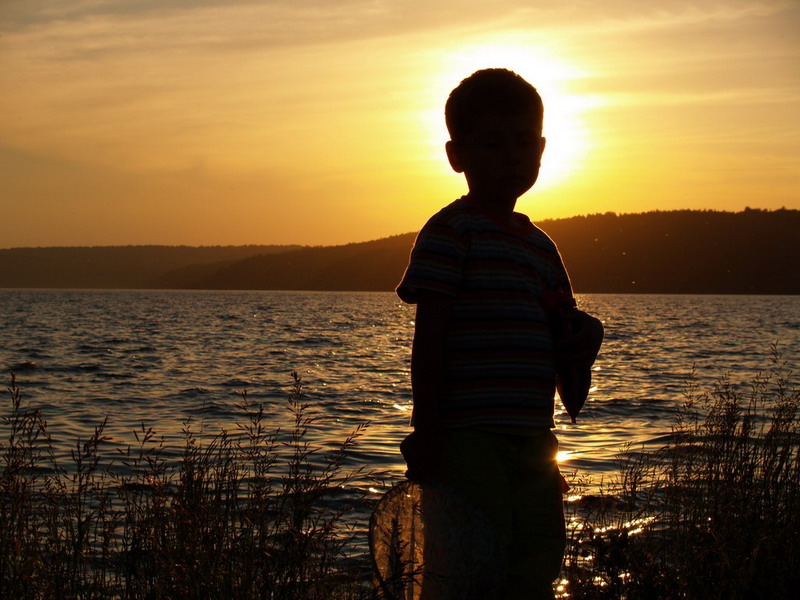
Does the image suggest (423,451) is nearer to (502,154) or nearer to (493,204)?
(493,204)

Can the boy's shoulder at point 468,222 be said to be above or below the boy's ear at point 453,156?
below

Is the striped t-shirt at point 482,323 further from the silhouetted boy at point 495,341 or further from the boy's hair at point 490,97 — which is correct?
the boy's hair at point 490,97

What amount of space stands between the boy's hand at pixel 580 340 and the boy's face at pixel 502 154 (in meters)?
0.44

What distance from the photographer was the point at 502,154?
8.88ft

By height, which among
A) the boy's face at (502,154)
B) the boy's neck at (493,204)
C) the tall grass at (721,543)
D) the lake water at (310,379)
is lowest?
the lake water at (310,379)

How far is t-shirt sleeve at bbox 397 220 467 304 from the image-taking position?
8.34ft

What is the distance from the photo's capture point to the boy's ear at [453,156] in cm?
281

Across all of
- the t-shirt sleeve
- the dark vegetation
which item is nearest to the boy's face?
the t-shirt sleeve

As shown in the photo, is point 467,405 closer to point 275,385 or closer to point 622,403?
point 622,403

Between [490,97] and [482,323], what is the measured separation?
704mm

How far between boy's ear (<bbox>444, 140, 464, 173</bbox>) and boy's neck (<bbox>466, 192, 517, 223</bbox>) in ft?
0.35

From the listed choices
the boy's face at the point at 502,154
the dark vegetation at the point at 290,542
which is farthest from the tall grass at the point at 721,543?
the boy's face at the point at 502,154

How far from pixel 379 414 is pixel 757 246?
156469 millimetres

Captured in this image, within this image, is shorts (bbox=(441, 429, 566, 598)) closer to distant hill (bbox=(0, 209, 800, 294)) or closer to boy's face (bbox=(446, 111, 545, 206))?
boy's face (bbox=(446, 111, 545, 206))
